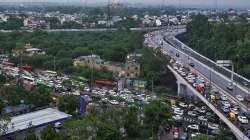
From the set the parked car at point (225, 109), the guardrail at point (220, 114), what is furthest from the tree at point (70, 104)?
the parked car at point (225, 109)

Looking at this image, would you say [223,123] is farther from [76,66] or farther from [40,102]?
[76,66]

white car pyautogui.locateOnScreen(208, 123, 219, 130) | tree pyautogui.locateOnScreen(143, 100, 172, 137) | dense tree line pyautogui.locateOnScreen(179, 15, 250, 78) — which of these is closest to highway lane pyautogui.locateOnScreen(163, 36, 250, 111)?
dense tree line pyautogui.locateOnScreen(179, 15, 250, 78)

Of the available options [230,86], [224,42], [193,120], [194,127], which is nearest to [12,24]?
[224,42]

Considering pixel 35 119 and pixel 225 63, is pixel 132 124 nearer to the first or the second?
pixel 35 119

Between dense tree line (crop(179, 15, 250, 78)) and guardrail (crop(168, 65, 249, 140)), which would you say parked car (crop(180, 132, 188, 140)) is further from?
dense tree line (crop(179, 15, 250, 78))

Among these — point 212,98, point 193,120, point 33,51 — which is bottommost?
A: point 193,120

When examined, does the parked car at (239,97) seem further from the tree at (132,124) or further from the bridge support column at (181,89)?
the tree at (132,124)
